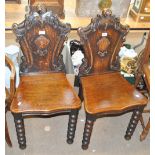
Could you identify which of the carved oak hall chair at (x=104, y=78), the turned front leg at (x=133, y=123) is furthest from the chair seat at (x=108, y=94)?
the turned front leg at (x=133, y=123)

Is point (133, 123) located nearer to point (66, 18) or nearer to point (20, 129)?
point (20, 129)

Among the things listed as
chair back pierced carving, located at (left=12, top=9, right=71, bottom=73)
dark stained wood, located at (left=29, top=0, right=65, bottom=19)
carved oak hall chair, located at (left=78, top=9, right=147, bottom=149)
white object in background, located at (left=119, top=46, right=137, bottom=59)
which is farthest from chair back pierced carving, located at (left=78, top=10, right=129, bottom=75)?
white object in background, located at (left=119, top=46, right=137, bottom=59)

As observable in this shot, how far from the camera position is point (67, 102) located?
1.80 metres

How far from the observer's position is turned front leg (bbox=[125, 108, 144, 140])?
6.43 ft

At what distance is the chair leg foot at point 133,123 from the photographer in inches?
77.4

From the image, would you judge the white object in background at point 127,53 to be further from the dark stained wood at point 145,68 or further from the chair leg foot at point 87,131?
the chair leg foot at point 87,131

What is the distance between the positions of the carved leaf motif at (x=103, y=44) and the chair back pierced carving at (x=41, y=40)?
264 mm

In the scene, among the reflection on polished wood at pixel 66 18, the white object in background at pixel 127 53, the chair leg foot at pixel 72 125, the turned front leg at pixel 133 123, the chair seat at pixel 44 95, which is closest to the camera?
the chair seat at pixel 44 95

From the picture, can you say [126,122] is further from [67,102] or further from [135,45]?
[135,45]

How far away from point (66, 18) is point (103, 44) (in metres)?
0.42

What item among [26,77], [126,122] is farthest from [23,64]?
[126,122]

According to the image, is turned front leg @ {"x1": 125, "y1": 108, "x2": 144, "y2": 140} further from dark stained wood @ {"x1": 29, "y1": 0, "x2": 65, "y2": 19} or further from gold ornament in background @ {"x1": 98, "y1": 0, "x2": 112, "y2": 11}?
dark stained wood @ {"x1": 29, "y1": 0, "x2": 65, "y2": 19}

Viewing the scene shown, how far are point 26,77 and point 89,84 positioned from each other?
1.65ft

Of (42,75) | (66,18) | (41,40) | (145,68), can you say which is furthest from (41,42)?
(145,68)
